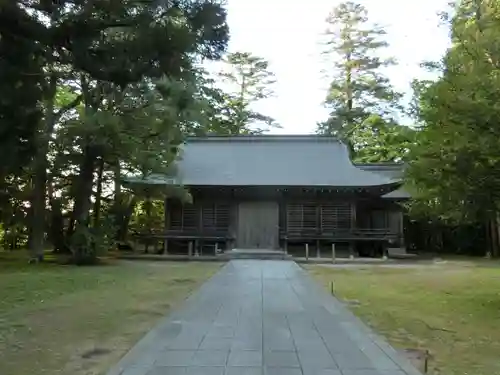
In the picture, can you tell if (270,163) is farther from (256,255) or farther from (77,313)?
(77,313)

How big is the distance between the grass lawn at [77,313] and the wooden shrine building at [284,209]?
8.73 metres

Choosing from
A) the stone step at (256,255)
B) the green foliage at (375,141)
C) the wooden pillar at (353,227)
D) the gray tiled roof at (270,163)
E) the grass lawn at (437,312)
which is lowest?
the grass lawn at (437,312)

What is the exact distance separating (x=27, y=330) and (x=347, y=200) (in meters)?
18.7

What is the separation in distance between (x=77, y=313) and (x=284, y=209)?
54.3ft

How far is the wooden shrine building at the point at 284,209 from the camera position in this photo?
75.9 feet

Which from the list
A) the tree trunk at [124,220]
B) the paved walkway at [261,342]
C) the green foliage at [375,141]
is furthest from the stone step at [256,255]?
the paved walkway at [261,342]

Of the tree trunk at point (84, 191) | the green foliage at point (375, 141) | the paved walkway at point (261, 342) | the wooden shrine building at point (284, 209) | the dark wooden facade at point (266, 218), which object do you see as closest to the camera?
the paved walkway at point (261, 342)

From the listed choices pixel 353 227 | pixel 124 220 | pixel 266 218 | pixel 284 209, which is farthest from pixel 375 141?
pixel 124 220

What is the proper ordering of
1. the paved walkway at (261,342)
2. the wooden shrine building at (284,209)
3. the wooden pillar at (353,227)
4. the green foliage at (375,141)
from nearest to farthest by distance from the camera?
the paved walkway at (261,342) → the wooden pillar at (353,227) → the wooden shrine building at (284,209) → the green foliage at (375,141)

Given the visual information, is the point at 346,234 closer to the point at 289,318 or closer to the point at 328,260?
the point at 328,260

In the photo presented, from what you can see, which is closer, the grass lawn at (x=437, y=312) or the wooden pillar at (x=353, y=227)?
the grass lawn at (x=437, y=312)

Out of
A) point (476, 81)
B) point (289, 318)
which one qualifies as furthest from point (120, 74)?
point (476, 81)

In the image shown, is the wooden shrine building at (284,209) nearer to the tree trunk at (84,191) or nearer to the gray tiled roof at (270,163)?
the gray tiled roof at (270,163)

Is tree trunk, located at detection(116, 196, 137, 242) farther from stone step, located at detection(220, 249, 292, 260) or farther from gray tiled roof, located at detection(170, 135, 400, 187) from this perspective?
stone step, located at detection(220, 249, 292, 260)
